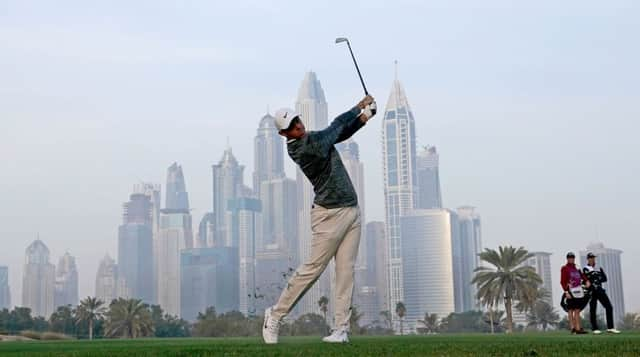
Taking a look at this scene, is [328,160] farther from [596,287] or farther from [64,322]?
[64,322]

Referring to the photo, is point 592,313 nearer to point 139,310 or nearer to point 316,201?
point 316,201

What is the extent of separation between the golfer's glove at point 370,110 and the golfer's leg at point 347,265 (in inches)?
34.8

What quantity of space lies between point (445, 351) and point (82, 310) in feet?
288

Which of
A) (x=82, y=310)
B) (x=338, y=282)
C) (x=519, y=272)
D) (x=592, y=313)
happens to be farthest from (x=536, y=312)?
(x=338, y=282)

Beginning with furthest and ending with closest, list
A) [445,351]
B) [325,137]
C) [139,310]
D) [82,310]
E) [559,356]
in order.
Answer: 1. [82,310]
2. [139,310]
3. [325,137]
4. [445,351]
5. [559,356]

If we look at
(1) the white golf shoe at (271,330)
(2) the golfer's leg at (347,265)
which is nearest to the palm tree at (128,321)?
(1) the white golf shoe at (271,330)

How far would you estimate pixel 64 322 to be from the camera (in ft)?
314

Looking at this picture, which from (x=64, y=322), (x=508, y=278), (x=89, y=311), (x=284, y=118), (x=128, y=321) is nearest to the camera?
(x=284, y=118)

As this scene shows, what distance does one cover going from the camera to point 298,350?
589cm

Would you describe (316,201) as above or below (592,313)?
above

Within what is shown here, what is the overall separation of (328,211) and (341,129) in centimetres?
76

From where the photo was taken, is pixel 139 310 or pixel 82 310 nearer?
pixel 139 310

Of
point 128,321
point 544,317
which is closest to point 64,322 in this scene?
point 128,321

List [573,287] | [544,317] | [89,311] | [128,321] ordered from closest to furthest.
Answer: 1. [573,287]
2. [128,321]
3. [89,311]
4. [544,317]
